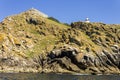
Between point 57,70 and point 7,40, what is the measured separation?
130ft

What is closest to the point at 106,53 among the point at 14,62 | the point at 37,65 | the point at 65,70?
the point at 65,70

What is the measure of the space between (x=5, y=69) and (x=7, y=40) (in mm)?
25454

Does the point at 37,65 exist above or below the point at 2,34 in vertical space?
below

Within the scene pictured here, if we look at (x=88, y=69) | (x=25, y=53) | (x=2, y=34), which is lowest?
(x=88, y=69)

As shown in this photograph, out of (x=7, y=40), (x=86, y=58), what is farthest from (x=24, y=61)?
(x=86, y=58)

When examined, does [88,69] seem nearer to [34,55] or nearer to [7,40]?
[34,55]

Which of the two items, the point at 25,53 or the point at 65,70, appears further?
the point at 25,53

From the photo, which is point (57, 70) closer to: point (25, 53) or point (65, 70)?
point (65, 70)

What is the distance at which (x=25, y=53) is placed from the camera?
196m

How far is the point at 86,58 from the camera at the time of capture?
18012 centimetres

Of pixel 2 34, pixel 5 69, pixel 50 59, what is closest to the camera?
pixel 5 69

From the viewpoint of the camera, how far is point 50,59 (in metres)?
188

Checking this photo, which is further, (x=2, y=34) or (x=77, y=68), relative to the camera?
(x=2, y=34)

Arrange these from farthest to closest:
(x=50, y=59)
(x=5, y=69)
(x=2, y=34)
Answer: (x=2, y=34) → (x=50, y=59) → (x=5, y=69)
